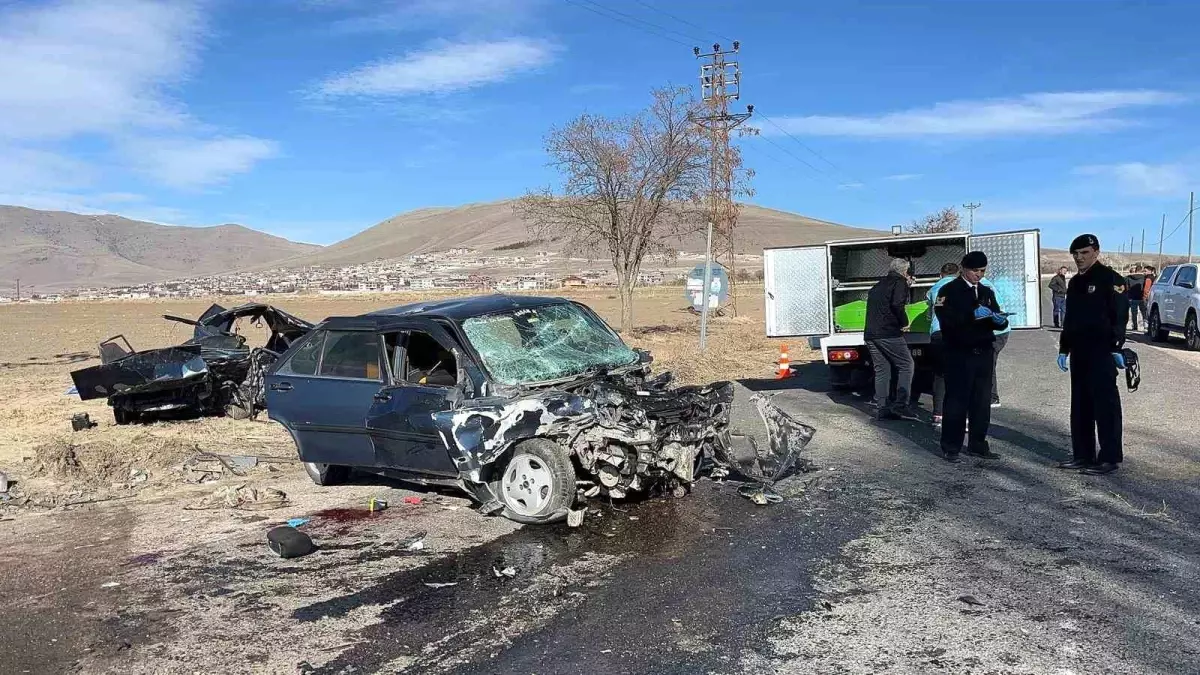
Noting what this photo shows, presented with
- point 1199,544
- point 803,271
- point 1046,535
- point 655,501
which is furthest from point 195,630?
point 803,271

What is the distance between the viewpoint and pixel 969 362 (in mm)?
7605

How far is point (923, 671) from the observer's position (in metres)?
3.62

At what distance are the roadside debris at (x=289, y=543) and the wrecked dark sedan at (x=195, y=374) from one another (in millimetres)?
5187

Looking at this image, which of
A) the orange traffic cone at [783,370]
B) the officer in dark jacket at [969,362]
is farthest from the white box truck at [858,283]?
the officer in dark jacket at [969,362]

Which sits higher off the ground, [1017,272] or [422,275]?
[422,275]

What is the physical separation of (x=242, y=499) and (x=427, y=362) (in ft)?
6.26

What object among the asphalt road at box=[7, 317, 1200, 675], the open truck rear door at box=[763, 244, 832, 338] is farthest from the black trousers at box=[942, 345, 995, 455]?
the open truck rear door at box=[763, 244, 832, 338]

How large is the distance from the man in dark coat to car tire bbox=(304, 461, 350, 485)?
5.74 meters

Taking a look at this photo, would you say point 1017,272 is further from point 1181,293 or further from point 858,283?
point 1181,293

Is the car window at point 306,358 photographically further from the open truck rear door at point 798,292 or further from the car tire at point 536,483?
the open truck rear door at point 798,292

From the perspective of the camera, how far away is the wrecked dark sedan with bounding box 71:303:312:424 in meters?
10.6

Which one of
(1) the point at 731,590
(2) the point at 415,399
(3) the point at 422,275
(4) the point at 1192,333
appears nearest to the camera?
(1) the point at 731,590

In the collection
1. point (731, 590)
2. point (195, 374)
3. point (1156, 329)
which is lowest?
point (731, 590)

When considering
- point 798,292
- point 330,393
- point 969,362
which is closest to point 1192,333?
point 798,292
